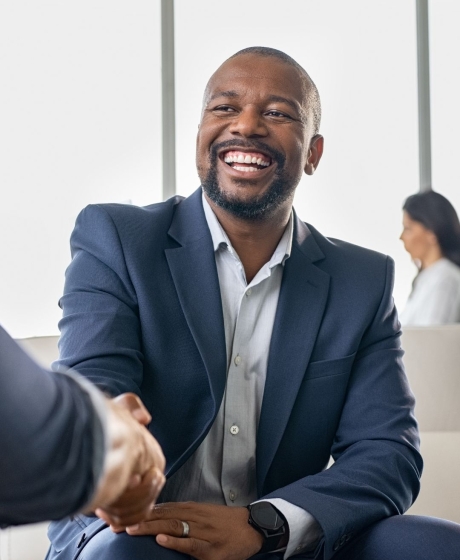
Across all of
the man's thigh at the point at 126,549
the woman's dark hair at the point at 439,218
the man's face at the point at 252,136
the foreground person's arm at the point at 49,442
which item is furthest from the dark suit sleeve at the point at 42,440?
the woman's dark hair at the point at 439,218

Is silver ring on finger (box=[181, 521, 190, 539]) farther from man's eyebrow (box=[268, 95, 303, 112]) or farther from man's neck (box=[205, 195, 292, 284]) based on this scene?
man's eyebrow (box=[268, 95, 303, 112])

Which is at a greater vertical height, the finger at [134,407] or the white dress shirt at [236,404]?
the finger at [134,407]

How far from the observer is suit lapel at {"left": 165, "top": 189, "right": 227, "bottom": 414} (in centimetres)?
162

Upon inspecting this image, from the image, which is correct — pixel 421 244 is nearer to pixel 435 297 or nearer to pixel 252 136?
pixel 435 297

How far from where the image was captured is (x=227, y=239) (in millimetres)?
1792

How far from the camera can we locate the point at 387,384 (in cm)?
176

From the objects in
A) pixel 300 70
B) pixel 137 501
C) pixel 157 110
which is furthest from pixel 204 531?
pixel 157 110

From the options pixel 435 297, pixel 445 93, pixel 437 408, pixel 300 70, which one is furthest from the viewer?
pixel 445 93

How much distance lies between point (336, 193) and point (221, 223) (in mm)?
3794

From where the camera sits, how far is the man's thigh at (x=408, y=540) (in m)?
1.47

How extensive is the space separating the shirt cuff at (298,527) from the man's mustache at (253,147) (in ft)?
2.34

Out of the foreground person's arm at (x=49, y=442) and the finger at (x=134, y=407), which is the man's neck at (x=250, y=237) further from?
the foreground person's arm at (x=49, y=442)

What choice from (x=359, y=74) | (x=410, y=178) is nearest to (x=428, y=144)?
(x=410, y=178)

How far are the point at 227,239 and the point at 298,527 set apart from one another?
1.93 ft
